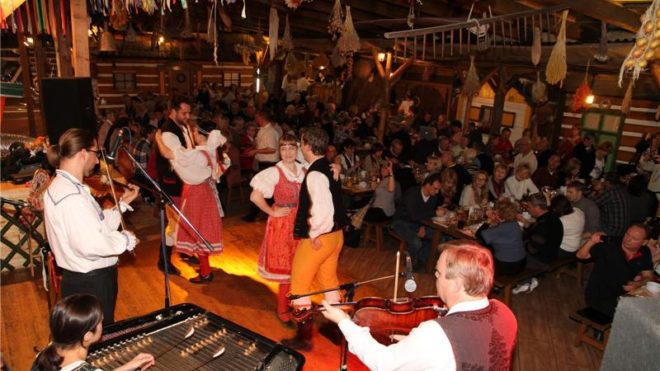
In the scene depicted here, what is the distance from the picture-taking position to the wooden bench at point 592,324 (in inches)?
162

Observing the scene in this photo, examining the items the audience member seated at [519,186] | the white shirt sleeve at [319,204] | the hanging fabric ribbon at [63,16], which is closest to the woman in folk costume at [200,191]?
the white shirt sleeve at [319,204]

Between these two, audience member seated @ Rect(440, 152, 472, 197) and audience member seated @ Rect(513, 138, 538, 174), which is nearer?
audience member seated @ Rect(440, 152, 472, 197)

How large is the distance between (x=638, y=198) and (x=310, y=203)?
4990 mm

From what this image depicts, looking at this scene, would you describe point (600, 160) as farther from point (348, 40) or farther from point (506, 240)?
point (348, 40)

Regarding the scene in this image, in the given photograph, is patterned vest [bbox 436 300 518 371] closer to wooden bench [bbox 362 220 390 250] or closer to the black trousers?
the black trousers

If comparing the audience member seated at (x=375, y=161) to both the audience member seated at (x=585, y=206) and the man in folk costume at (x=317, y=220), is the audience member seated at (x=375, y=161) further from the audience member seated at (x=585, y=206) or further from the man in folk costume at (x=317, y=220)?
the man in folk costume at (x=317, y=220)

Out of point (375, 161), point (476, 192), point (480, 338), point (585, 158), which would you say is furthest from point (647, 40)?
point (585, 158)

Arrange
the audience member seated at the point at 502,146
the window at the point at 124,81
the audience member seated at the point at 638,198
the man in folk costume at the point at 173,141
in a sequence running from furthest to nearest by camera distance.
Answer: the window at the point at 124,81
the audience member seated at the point at 502,146
the audience member seated at the point at 638,198
the man in folk costume at the point at 173,141

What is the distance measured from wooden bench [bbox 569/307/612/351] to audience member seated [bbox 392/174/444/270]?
5.93 ft

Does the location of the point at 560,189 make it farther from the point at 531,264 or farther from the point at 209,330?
the point at 209,330

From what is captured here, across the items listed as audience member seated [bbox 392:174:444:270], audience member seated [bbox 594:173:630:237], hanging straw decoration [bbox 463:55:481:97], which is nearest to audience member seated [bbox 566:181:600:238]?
audience member seated [bbox 594:173:630:237]

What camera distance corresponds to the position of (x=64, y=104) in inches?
169

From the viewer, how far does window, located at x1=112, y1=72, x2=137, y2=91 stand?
17078 millimetres

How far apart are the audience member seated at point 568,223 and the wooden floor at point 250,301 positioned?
599 millimetres
